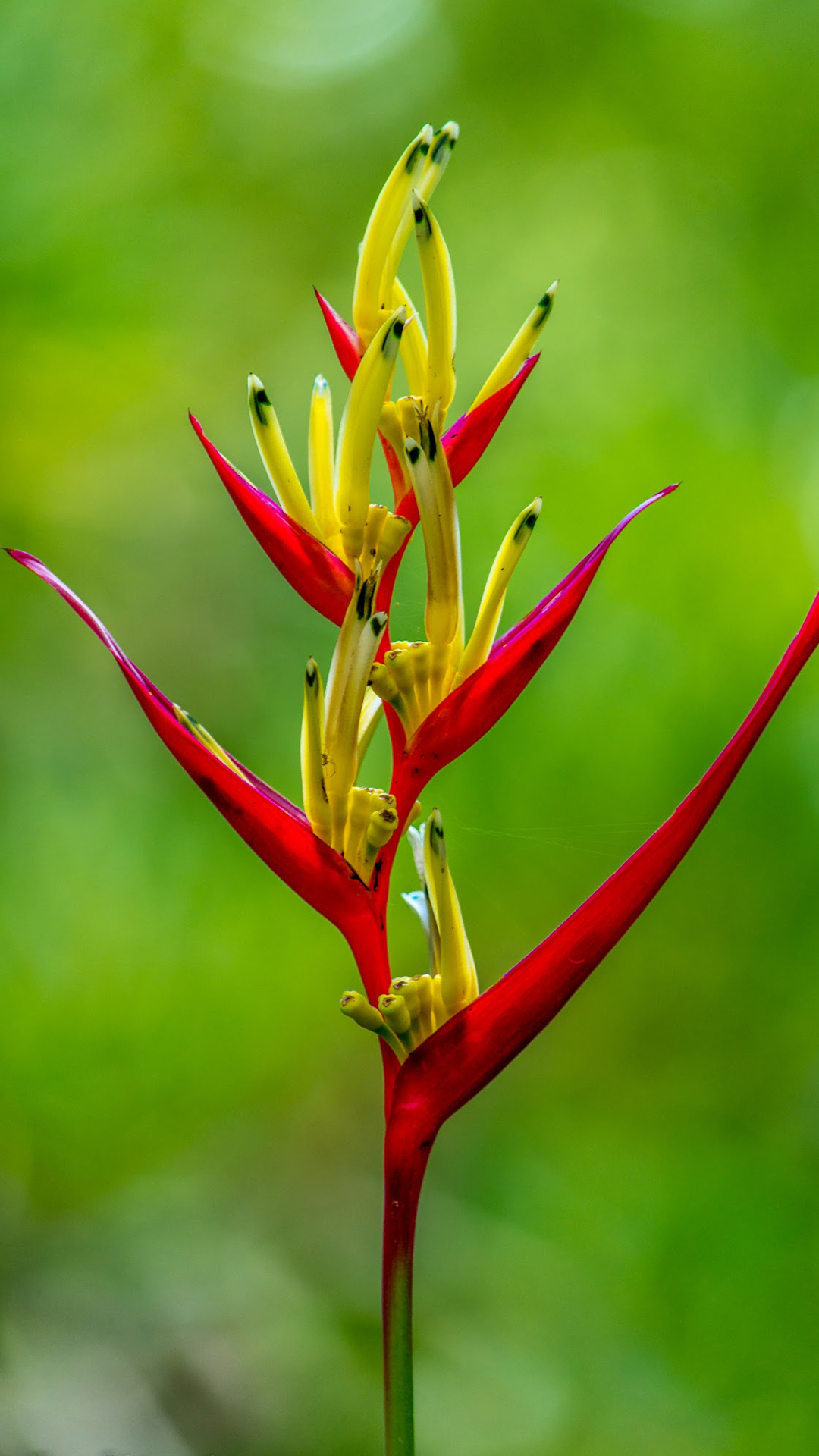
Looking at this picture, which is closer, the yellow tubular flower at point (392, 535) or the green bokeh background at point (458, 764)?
the yellow tubular flower at point (392, 535)

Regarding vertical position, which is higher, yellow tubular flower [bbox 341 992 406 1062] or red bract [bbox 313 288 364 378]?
red bract [bbox 313 288 364 378]

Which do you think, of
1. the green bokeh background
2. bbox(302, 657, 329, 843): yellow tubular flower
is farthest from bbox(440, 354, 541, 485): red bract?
the green bokeh background

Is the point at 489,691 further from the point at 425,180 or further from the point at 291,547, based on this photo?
the point at 425,180

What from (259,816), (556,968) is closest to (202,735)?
(259,816)

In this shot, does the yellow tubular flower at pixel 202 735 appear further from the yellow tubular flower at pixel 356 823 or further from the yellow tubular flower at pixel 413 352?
the yellow tubular flower at pixel 413 352

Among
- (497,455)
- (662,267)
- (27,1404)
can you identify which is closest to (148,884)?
(27,1404)

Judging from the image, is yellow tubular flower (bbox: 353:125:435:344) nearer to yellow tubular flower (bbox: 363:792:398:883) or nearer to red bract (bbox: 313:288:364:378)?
red bract (bbox: 313:288:364:378)

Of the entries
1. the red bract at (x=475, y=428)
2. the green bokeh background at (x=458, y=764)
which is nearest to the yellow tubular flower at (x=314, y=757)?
the red bract at (x=475, y=428)
